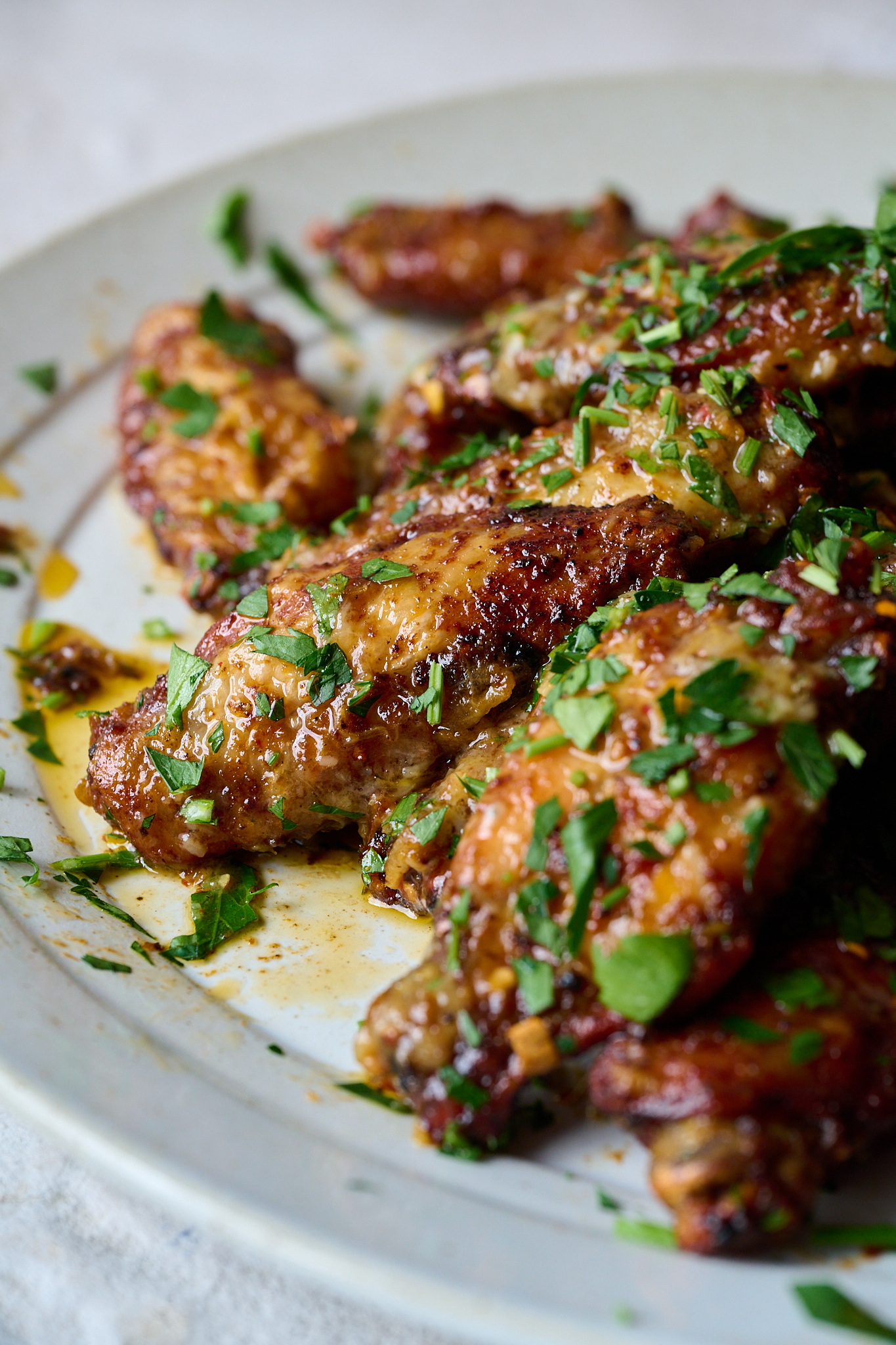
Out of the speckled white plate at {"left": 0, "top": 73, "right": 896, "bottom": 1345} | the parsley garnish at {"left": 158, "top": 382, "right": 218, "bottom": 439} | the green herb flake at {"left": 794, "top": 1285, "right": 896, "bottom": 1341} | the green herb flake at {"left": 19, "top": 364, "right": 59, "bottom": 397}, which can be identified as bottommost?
the green herb flake at {"left": 794, "top": 1285, "right": 896, "bottom": 1341}

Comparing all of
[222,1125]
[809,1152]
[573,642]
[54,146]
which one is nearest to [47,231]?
[54,146]

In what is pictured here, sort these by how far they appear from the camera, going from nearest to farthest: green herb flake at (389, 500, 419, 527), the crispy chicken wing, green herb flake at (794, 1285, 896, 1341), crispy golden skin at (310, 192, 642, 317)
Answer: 1. green herb flake at (794, 1285, 896, 1341)
2. the crispy chicken wing
3. green herb flake at (389, 500, 419, 527)
4. crispy golden skin at (310, 192, 642, 317)

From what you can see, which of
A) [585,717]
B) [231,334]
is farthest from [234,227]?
[585,717]

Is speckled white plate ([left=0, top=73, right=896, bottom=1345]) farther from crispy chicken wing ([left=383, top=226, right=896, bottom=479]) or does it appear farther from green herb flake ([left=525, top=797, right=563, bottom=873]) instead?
Answer: crispy chicken wing ([left=383, top=226, right=896, bottom=479])

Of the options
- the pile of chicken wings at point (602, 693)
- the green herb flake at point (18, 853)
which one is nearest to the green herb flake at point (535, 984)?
the pile of chicken wings at point (602, 693)

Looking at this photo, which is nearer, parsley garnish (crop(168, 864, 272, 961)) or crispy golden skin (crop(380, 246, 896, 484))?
parsley garnish (crop(168, 864, 272, 961))

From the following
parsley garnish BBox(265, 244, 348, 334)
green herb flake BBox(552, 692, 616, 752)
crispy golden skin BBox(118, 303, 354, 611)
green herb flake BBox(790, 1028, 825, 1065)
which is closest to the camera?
green herb flake BBox(790, 1028, 825, 1065)

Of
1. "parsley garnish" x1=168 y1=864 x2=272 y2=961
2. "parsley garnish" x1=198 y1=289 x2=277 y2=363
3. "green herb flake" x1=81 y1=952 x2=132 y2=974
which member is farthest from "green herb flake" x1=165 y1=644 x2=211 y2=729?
"parsley garnish" x1=198 y1=289 x2=277 y2=363
